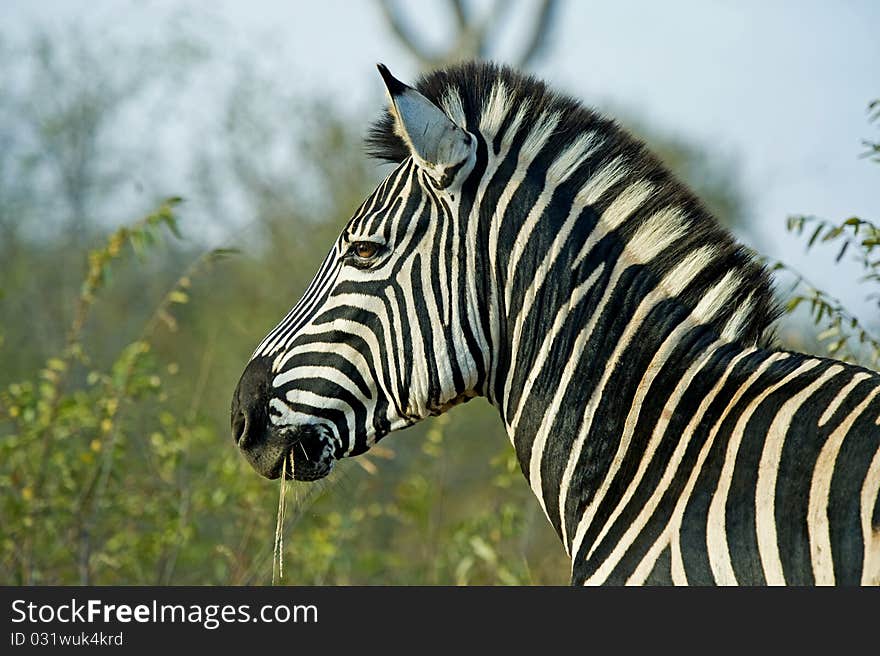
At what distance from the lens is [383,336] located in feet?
11.3

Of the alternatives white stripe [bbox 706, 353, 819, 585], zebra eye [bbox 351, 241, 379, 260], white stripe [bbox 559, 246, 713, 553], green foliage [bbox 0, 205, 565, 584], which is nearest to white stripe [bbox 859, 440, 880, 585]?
white stripe [bbox 706, 353, 819, 585]

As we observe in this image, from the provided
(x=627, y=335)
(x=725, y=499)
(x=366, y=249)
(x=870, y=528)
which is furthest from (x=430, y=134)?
(x=870, y=528)

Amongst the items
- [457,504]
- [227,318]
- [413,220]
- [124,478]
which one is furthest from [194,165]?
[413,220]

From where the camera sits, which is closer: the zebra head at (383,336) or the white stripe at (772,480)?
the white stripe at (772,480)

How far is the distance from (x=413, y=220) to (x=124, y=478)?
149 inches

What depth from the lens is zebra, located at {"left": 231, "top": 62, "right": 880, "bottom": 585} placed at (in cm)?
290

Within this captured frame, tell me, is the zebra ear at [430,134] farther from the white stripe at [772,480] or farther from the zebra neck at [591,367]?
the white stripe at [772,480]

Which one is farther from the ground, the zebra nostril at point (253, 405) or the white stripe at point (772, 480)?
the zebra nostril at point (253, 405)

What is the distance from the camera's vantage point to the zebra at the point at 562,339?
9.50 ft

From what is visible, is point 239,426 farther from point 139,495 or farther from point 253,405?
point 139,495

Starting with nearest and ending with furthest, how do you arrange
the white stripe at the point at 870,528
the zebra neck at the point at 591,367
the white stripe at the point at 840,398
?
1. the white stripe at the point at 870,528
2. the white stripe at the point at 840,398
3. the zebra neck at the point at 591,367

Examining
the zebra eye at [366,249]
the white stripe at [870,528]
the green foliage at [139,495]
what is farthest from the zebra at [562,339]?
the green foliage at [139,495]

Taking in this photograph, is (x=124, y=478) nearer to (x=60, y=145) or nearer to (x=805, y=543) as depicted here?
(x=805, y=543)
